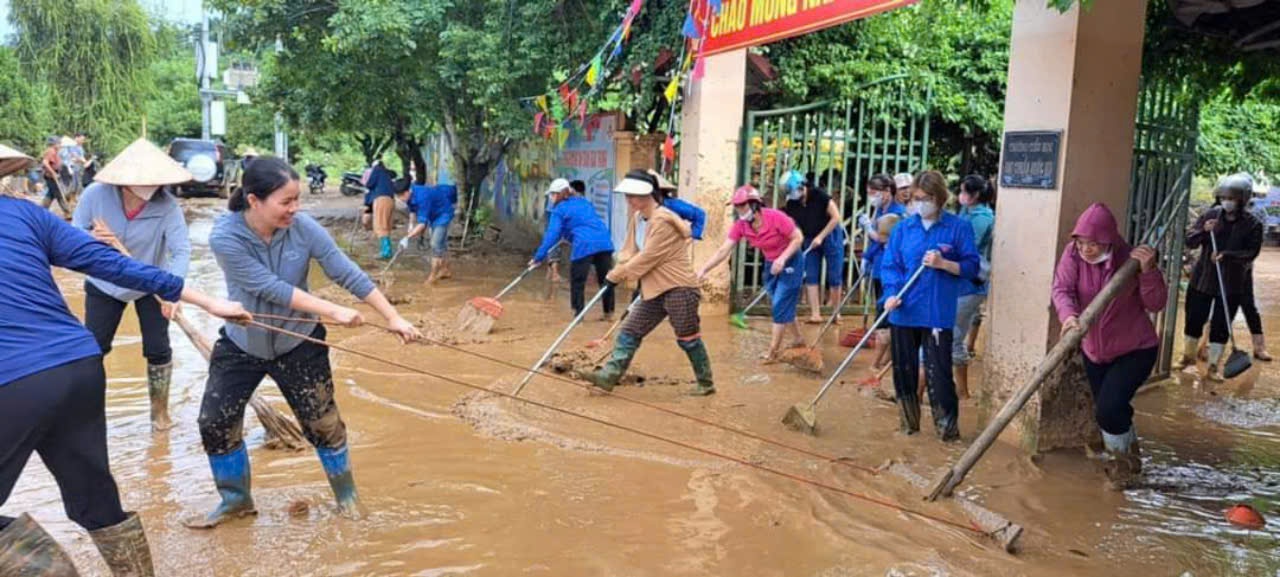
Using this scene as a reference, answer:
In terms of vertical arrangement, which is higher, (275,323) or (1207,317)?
(275,323)

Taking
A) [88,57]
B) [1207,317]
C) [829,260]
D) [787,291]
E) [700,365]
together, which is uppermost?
[88,57]

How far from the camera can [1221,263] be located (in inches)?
305

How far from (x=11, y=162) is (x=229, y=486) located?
1.54 m

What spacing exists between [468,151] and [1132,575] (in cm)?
1290

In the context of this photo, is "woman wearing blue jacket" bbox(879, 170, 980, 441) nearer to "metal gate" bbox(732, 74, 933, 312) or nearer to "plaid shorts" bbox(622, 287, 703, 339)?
"plaid shorts" bbox(622, 287, 703, 339)

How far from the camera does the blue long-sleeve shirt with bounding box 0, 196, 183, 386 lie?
2713mm

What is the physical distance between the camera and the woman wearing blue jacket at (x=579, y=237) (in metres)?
9.27

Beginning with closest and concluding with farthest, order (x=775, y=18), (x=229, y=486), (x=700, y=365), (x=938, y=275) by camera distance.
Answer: (x=229, y=486)
(x=938, y=275)
(x=700, y=365)
(x=775, y=18)

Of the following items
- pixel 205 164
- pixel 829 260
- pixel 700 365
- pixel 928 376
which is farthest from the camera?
pixel 205 164

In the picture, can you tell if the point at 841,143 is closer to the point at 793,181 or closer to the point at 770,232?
the point at 793,181

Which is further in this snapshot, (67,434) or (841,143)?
(841,143)

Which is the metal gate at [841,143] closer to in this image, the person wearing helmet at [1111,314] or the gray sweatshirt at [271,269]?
the person wearing helmet at [1111,314]

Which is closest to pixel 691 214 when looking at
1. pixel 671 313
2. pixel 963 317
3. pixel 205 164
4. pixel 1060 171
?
pixel 671 313

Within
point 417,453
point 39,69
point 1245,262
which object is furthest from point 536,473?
point 39,69
